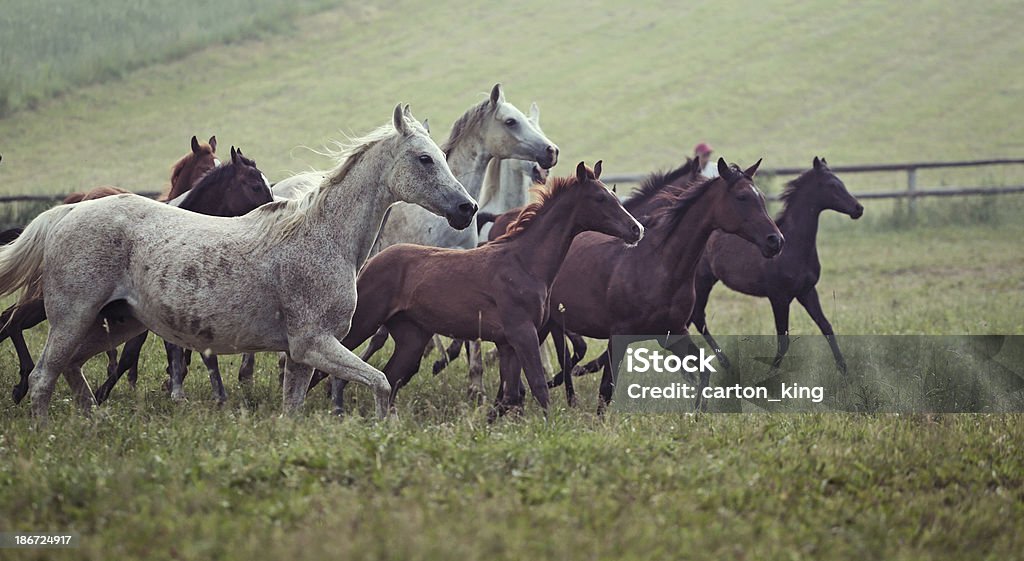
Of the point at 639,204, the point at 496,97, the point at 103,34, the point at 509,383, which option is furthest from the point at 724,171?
the point at 103,34

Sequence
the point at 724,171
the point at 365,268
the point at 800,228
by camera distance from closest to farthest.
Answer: the point at 365,268
the point at 724,171
the point at 800,228

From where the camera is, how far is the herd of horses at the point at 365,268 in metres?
6.37

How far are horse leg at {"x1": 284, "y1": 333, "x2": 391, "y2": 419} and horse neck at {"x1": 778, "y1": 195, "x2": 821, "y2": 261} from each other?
5227 mm

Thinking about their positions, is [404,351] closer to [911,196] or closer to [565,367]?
[565,367]

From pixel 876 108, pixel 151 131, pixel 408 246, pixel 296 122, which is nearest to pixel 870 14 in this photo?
pixel 876 108

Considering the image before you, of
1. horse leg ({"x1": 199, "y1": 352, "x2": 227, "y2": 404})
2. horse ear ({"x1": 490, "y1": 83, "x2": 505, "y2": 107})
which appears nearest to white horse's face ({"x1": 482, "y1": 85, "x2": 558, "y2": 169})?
horse ear ({"x1": 490, "y1": 83, "x2": 505, "y2": 107})

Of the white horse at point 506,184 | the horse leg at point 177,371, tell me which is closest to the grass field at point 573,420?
the horse leg at point 177,371

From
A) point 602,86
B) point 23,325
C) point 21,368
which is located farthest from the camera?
point 602,86

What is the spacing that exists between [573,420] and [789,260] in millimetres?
4336

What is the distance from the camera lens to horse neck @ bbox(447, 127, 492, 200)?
9.72 m

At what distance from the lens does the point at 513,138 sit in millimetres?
9633

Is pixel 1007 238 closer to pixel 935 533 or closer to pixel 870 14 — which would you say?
pixel 935 533

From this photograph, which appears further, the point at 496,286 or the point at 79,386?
the point at 496,286

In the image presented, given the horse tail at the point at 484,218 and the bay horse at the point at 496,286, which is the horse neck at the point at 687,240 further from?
the horse tail at the point at 484,218
